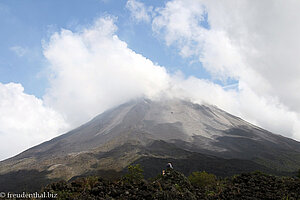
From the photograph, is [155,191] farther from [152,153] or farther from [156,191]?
[152,153]

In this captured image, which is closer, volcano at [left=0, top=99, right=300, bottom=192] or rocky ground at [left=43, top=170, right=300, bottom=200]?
rocky ground at [left=43, top=170, right=300, bottom=200]

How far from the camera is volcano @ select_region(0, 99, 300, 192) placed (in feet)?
324

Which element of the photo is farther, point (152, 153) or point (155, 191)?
point (152, 153)

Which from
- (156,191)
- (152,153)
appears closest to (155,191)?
(156,191)

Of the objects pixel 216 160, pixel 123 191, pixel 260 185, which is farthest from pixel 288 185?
pixel 216 160

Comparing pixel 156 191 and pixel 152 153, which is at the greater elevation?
pixel 156 191

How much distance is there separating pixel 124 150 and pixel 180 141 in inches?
1940

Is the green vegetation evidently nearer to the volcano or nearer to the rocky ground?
the rocky ground

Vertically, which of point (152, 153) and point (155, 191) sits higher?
point (155, 191)

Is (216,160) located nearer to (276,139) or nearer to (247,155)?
(247,155)

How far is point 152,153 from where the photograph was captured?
119 m

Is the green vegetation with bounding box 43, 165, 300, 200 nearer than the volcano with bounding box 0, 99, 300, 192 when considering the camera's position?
Yes

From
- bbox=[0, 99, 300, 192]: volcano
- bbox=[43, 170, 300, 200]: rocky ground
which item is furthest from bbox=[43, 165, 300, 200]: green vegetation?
bbox=[0, 99, 300, 192]: volcano

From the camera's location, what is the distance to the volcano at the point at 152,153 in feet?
324
